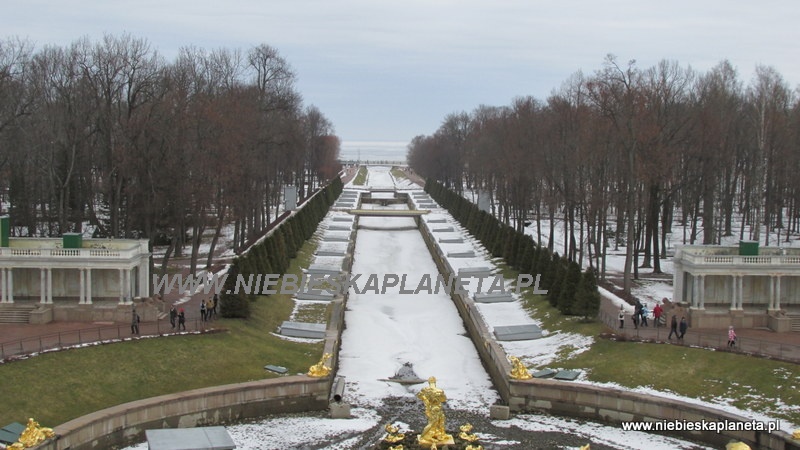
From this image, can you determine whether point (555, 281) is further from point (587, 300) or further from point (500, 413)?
point (500, 413)

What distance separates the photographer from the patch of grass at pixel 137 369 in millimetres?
28127

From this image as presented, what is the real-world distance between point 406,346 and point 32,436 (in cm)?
2102

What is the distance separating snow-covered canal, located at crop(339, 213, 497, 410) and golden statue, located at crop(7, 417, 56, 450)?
12.1 meters

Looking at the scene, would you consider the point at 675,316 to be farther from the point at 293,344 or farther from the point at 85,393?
the point at 85,393

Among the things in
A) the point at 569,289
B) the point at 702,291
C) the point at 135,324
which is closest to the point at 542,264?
the point at 569,289

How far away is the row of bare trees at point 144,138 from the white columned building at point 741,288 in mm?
27205

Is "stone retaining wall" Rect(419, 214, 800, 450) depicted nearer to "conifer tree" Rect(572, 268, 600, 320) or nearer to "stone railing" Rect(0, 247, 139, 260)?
"conifer tree" Rect(572, 268, 600, 320)

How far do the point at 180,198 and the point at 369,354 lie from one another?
16257mm

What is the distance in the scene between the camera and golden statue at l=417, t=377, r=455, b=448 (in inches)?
960

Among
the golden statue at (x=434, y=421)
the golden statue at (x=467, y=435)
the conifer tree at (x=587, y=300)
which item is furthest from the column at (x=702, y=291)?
the golden statue at (x=434, y=421)

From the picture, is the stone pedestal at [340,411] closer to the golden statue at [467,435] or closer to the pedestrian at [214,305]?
the golden statue at [467,435]

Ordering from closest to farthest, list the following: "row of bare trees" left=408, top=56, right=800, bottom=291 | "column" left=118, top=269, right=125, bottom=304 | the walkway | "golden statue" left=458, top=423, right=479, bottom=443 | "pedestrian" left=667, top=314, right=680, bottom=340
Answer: "golden statue" left=458, top=423, right=479, bottom=443 → the walkway → "pedestrian" left=667, top=314, right=680, bottom=340 → "column" left=118, top=269, right=125, bottom=304 → "row of bare trees" left=408, top=56, right=800, bottom=291

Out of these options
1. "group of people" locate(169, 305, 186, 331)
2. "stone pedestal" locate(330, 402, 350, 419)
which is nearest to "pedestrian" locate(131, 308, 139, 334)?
"group of people" locate(169, 305, 186, 331)

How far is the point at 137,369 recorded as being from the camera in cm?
3219
